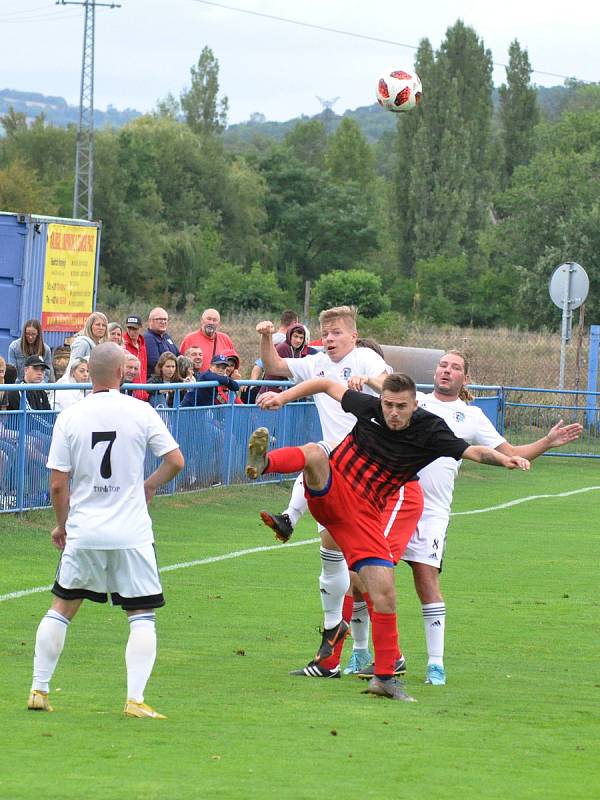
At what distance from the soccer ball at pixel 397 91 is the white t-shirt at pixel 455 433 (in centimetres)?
1157

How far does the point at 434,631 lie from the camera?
8711 mm

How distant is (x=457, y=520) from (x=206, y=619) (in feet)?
25.3

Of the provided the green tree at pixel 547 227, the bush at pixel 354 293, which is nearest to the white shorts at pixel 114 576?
the green tree at pixel 547 227

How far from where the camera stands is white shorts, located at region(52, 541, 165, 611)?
7266 mm

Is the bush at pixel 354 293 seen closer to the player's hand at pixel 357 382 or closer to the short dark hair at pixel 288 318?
the short dark hair at pixel 288 318

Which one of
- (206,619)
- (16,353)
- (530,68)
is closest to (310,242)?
(530,68)

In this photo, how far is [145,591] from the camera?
7.30m

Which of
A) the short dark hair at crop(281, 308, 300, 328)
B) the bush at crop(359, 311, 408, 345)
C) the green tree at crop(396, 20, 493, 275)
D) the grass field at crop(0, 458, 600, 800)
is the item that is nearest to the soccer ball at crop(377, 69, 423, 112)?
the short dark hair at crop(281, 308, 300, 328)

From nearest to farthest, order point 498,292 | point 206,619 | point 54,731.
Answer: point 54,731 → point 206,619 → point 498,292

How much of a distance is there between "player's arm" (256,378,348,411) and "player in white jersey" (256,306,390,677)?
416mm

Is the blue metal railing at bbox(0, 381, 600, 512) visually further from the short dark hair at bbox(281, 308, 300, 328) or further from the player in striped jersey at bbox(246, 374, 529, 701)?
the player in striped jersey at bbox(246, 374, 529, 701)

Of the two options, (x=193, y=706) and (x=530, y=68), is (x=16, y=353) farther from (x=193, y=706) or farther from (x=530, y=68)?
(x=530, y=68)

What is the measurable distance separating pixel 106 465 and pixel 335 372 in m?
2.68

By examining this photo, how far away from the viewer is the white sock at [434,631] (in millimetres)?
8672
